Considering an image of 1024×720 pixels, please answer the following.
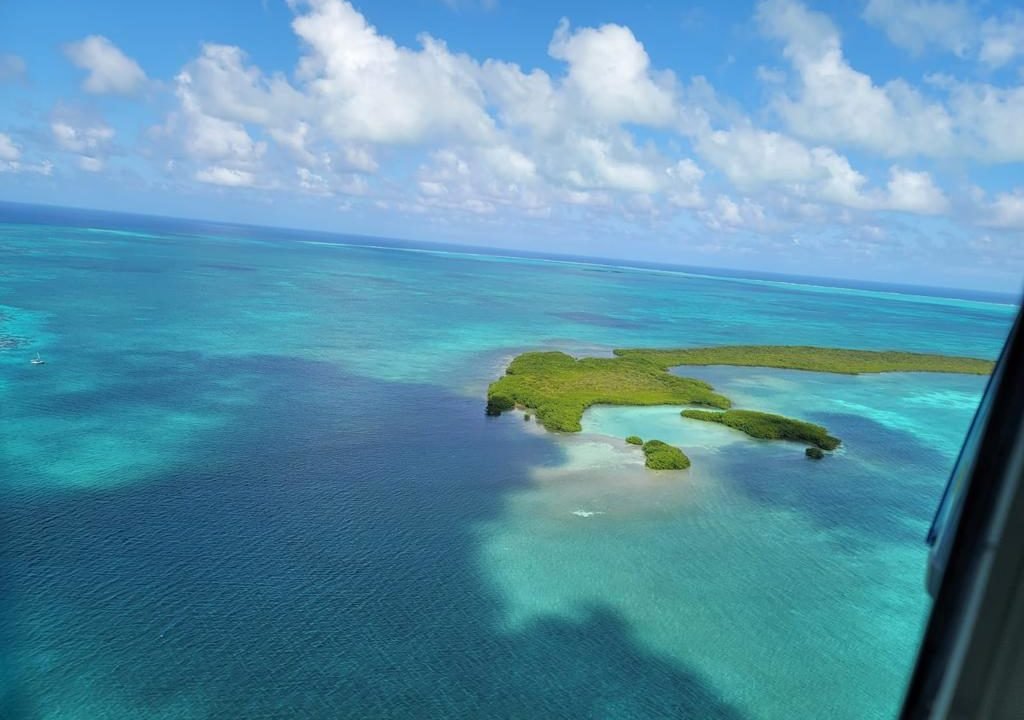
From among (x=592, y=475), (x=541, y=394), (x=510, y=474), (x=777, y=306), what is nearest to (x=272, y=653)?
(x=510, y=474)

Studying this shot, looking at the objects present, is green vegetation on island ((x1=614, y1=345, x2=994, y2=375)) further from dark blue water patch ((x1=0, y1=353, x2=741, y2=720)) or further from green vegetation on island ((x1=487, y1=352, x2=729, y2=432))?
dark blue water patch ((x1=0, y1=353, x2=741, y2=720))

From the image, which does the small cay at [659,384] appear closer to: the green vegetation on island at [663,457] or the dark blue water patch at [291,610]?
the green vegetation on island at [663,457]

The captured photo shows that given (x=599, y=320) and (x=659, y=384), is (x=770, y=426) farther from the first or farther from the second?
(x=599, y=320)

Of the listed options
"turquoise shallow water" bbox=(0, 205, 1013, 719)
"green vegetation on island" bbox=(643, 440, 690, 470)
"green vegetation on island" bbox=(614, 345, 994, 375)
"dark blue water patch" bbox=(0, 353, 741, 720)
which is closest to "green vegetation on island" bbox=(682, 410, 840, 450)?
"turquoise shallow water" bbox=(0, 205, 1013, 719)

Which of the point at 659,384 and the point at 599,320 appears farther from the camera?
the point at 599,320

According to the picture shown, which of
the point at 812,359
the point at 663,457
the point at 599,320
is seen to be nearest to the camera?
the point at 663,457

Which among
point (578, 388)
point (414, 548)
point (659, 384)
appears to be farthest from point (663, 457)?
point (659, 384)
